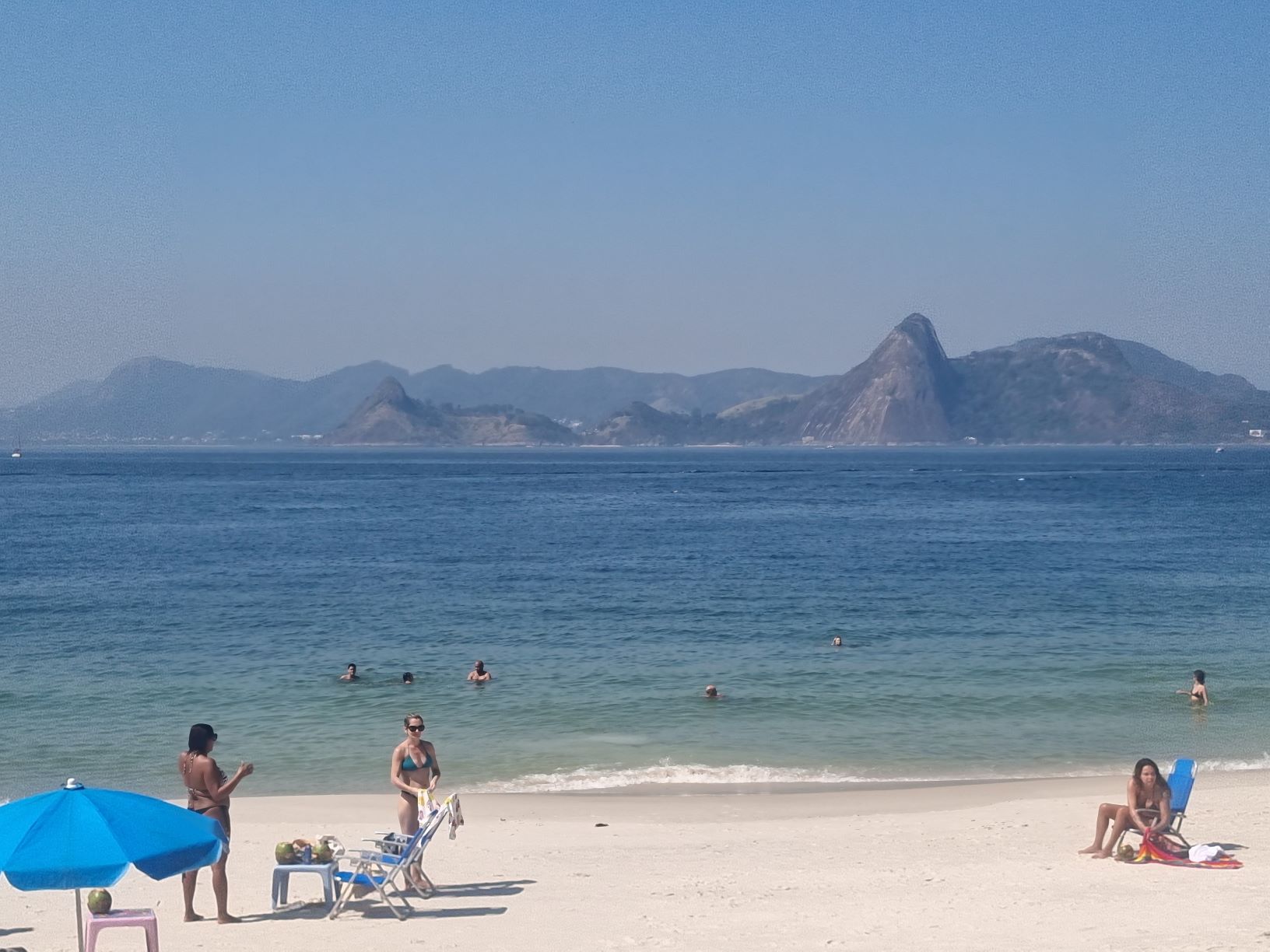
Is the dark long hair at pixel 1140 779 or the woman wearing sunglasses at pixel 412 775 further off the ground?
the woman wearing sunglasses at pixel 412 775

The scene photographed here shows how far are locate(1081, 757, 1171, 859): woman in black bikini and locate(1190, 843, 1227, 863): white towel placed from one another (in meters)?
0.36

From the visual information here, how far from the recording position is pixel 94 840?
8.37m

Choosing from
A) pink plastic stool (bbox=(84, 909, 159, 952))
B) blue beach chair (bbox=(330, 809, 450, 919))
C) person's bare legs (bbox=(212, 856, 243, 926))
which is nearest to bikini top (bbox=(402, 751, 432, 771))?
blue beach chair (bbox=(330, 809, 450, 919))

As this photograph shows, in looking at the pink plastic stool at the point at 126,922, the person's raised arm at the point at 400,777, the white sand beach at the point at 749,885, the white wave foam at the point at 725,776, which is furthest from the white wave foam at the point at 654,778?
the pink plastic stool at the point at 126,922

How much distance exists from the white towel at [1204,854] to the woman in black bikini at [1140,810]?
36 cm

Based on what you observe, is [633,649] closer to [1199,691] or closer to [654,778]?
[654,778]

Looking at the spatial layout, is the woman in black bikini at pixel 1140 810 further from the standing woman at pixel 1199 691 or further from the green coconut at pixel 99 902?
the standing woman at pixel 1199 691

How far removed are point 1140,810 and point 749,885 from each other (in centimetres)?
411

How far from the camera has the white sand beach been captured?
36.0 ft

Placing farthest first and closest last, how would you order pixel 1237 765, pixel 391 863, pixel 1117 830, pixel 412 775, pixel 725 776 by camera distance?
pixel 1237 765 < pixel 725 776 < pixel 1117 830 < pixel 412 775 < pixel 391 863

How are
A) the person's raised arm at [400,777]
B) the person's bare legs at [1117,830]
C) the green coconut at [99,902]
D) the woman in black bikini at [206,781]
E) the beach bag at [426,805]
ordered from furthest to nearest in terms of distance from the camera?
the person's bare legs at [1117,830] < the person's raised arm at [400,777] < the beach bag at [426,805] < the woman in black bikini at [206,781] < the green coconut at [99,902]

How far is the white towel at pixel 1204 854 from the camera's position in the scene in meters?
13.1

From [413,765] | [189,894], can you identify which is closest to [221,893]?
[189,894]

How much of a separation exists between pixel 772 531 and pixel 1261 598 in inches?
1278
